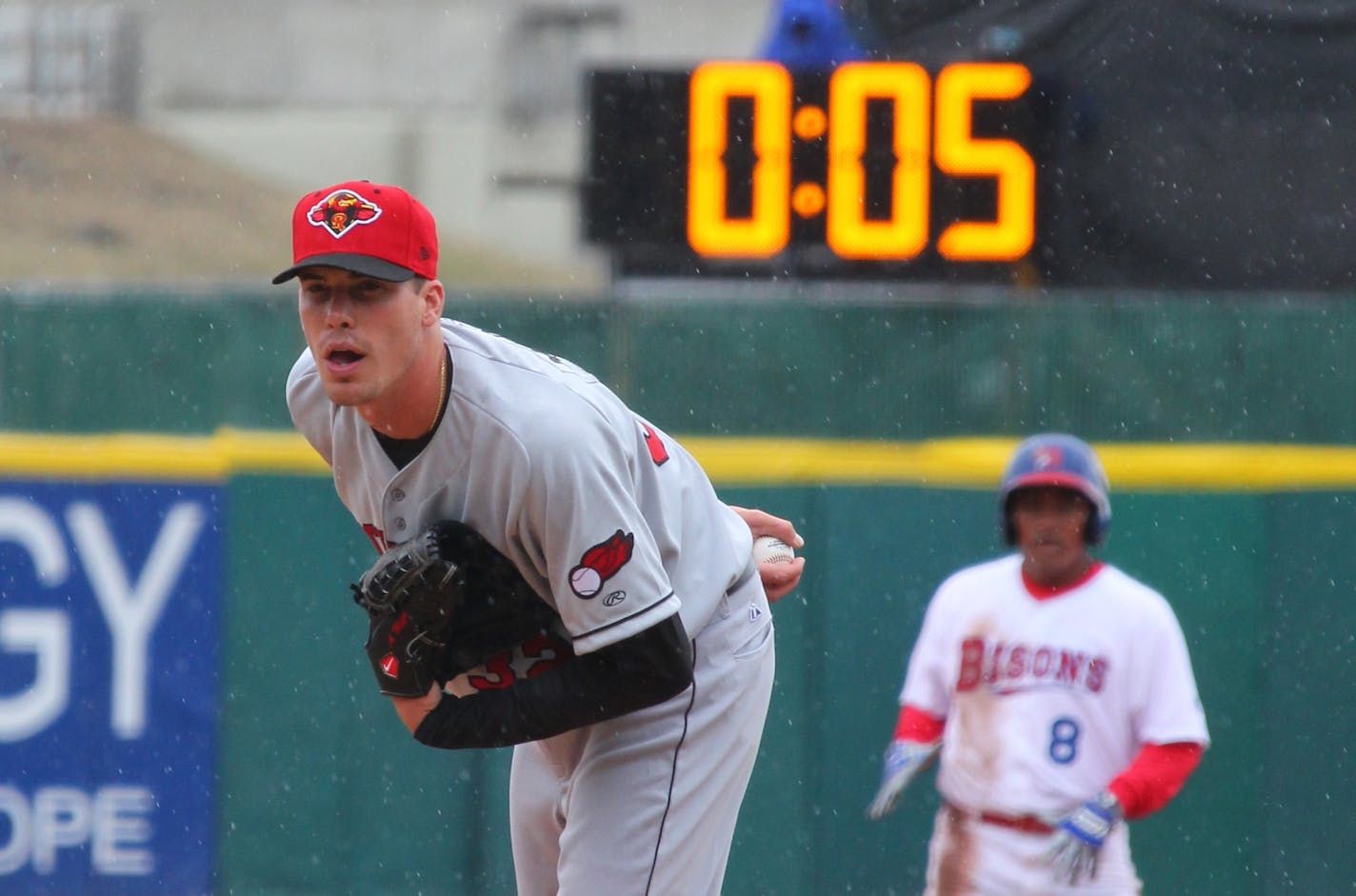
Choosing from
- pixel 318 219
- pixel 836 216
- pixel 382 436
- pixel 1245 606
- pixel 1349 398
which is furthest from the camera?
pixel 836 216

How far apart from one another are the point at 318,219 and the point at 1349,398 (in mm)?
4417

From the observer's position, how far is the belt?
4031mm

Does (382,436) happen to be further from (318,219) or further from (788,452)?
(788,452)

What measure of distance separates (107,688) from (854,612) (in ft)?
7.45

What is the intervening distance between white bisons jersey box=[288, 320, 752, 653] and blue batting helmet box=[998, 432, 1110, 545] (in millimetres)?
1324

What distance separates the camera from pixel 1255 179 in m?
6.83

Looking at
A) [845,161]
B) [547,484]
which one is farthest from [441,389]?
[845,161]

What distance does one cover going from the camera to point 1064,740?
4070 millimetres

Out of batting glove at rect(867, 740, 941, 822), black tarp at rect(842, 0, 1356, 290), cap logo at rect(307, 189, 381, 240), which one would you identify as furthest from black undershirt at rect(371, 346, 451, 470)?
black tarp at rect(842, 0, 1356, 290)

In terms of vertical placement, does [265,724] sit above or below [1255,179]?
below

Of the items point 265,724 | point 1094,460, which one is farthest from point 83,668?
point 1094,460

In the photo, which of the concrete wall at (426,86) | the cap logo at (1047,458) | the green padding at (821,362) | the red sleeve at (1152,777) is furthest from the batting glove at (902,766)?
the concrete wall at (426,86)

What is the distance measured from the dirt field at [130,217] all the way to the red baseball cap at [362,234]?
376 inches

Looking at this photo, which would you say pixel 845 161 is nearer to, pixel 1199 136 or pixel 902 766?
pixel 1199 136
